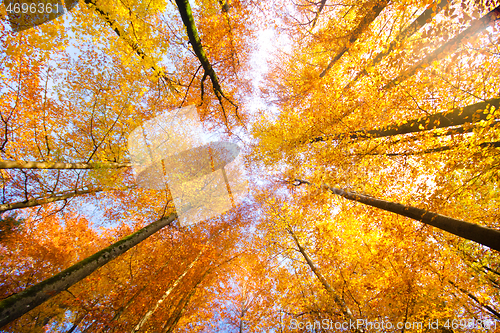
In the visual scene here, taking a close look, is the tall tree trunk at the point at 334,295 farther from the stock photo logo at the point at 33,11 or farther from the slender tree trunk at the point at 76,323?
the slender tree trunk at the point at 76,323

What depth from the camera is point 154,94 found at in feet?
24.5

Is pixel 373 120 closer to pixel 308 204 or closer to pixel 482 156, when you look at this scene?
pixel 482 156

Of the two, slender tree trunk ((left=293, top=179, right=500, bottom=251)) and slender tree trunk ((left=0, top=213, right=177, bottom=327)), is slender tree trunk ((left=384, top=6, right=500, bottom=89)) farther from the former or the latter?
slender tree trunk ((left=0, top=213, right=177, bottom=327))

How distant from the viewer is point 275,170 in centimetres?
937

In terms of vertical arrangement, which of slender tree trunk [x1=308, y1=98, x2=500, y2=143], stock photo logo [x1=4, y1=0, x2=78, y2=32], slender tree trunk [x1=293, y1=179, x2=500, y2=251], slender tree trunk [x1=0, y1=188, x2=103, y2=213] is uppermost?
stock photo logo [x1=4, y1=0, x2=78, y2=32]

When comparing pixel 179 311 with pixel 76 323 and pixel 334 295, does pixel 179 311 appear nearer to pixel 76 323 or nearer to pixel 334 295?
pixel 334 295


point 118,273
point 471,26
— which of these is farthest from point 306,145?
point 118,273

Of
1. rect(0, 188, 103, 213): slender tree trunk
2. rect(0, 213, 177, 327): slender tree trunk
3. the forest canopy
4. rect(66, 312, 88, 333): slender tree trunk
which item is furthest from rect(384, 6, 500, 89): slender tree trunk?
rect(66, 312, 88, 333): slender tree trunk

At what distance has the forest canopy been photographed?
11.5 feet

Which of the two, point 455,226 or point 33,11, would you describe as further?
point 33,11

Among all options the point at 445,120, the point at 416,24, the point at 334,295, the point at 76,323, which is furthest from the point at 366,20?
the point at 76,323

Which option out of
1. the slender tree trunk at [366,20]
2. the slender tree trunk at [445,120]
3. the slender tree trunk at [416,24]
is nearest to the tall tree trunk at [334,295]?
the slender tree trunk at [445,120]

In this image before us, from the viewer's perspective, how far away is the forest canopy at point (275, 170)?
3.52m

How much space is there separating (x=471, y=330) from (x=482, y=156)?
8523 mm
